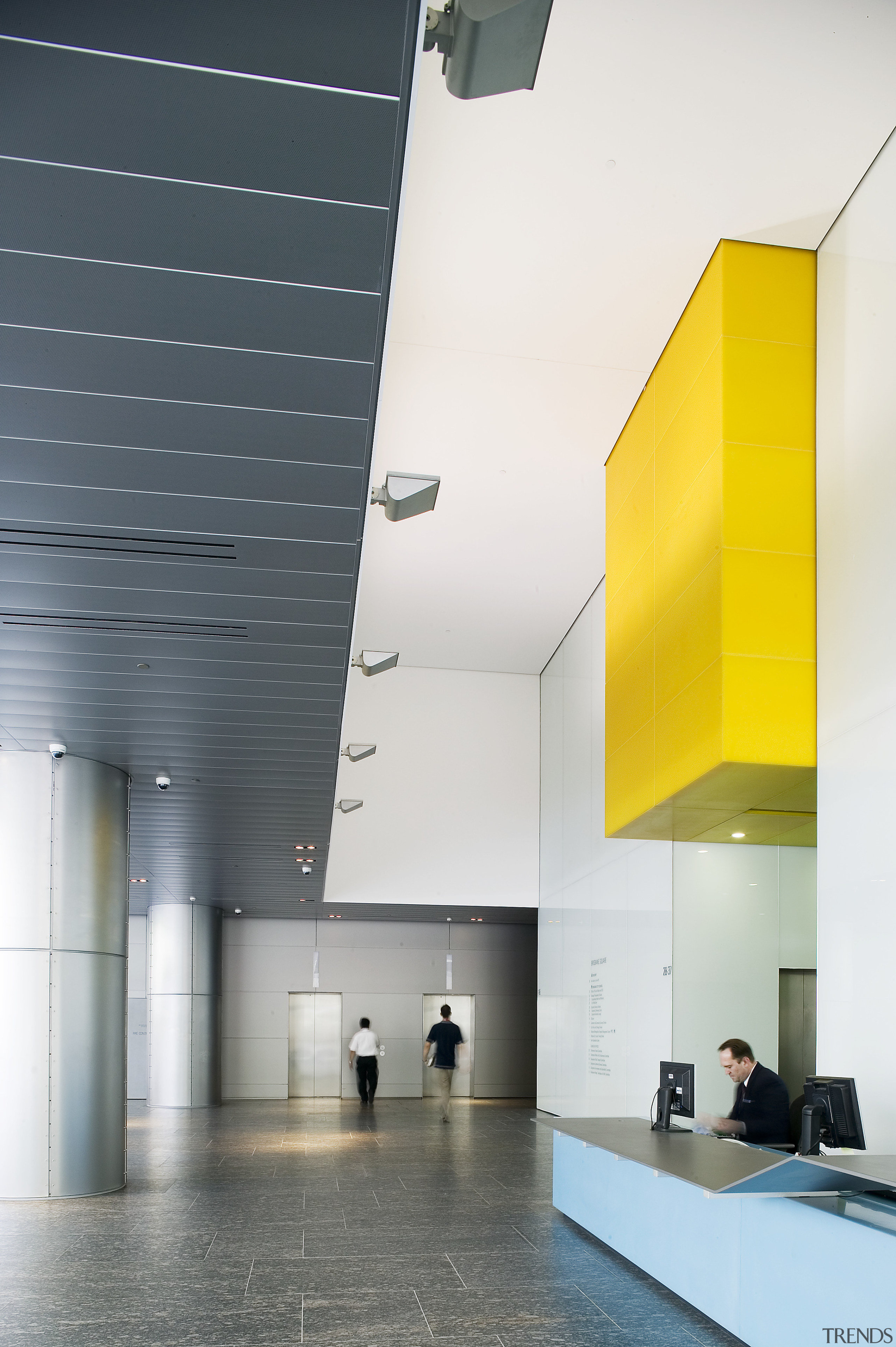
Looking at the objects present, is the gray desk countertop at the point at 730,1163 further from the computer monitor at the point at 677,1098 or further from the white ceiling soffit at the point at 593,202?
the white ceiling soffit at the point at 593,202

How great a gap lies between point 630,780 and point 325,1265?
4.11 m

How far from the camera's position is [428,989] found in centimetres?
2400

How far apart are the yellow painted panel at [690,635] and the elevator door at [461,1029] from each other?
16.8 m

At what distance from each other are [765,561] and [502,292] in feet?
9.31

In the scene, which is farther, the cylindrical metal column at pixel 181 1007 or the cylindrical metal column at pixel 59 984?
the cylindrical metal column at pixel 181 1007

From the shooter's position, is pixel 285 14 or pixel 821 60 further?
pixel 821 60

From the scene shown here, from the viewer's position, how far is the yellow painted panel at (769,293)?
24.8 feet

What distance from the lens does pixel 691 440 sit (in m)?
8.05

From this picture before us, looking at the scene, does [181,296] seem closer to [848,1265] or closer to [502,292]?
[848,1265]

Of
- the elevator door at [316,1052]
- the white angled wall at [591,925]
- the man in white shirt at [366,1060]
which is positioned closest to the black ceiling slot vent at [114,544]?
the white angled wall at [591,925]

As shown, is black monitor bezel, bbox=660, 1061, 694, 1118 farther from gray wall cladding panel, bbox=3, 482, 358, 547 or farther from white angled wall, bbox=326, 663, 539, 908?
white angled wall, bbox=326, 663, 539, 908

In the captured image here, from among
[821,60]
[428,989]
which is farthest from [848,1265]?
[428,989]

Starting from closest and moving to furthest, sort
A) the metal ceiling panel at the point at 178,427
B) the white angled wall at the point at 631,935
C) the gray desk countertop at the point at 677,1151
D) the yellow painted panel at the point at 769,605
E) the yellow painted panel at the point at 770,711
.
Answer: the metal ceiling panel at the point at 178,427 → the gray desk countertop at the point at 677,1151 → the yellow painted panel at the point at 770,711 → the yellow painted panel at the point at 769,605 → the white angled wall at the point at 631,935

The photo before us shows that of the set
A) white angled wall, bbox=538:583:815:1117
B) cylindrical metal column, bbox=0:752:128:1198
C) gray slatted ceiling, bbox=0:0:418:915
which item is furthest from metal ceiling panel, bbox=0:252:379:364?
white angled wall, bbox=538:583:815:1117
